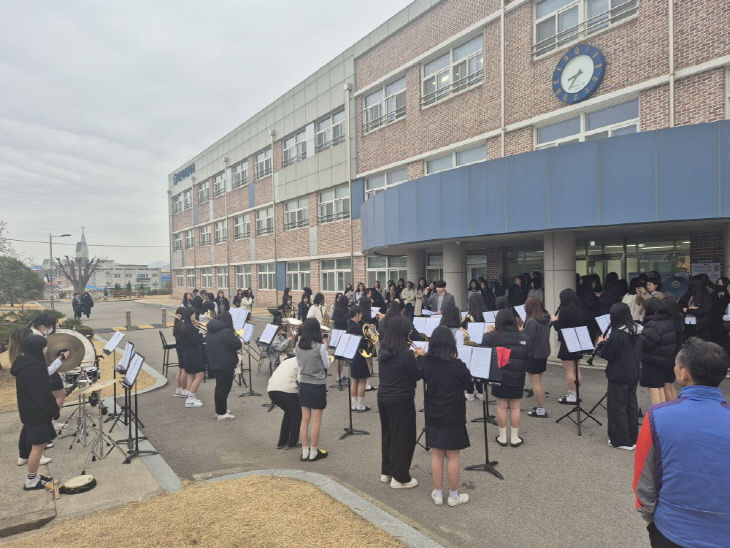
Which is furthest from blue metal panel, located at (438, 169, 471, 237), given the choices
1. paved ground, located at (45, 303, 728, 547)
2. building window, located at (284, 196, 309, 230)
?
building window, located at (284, 196, 309, 230)

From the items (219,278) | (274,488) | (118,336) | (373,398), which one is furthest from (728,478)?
(219,278)

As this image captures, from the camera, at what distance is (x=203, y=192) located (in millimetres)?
49969

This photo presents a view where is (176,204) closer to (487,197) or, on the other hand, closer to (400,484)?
(487,197)

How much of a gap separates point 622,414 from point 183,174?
56689 millimetres

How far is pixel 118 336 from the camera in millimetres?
9852

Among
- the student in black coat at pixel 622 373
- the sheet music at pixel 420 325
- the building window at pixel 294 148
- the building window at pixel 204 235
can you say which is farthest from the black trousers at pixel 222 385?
the building window at pixel 204 235

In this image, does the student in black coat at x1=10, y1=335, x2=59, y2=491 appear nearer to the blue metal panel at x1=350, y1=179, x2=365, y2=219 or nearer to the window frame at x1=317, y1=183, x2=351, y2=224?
the blue metal panel at x1=350, y1=179, x2=365, y2=219

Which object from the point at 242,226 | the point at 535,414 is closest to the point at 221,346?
the point at 535,414

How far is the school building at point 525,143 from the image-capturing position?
1152 centimetres

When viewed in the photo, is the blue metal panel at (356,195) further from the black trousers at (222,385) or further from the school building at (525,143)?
the black trousers at (222,385)

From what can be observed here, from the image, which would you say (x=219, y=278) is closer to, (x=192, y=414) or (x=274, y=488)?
(x=192, y=414)

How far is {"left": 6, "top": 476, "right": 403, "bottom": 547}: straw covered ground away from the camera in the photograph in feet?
14.7

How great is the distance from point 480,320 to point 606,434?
4.28 m

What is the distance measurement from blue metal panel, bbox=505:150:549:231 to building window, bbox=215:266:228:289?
3696 centimetres
